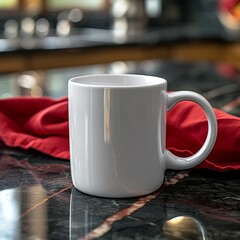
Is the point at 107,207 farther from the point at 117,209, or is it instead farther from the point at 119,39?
the point at 119,39

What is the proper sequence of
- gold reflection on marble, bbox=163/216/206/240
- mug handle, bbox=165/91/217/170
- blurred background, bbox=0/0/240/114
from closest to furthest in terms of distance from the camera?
1. gold reflection on marble, bbox=163/216/206/240
2. mug handle, bbox=165/91/217/170
3. blurred background, bbox=0/0/240/114

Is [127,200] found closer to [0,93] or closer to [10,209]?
[10,209]

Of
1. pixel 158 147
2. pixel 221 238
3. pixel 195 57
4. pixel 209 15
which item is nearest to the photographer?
pixel 221 238

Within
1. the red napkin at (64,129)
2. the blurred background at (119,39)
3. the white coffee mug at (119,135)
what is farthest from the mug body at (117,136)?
the blurred background at (119,39)

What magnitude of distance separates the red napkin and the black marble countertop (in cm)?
2

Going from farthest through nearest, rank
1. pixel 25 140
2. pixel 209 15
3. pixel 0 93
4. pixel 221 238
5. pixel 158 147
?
pixel 209 15, pixel 0 93, pixel 25 140, pixel 158 147, pixel 221 238

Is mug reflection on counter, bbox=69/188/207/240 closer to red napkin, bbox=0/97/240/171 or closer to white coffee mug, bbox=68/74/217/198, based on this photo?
white coffee mug, bbox=68/74/217/198

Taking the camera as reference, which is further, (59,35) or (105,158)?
(59,35)

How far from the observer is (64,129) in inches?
28.4

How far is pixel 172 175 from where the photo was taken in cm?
64

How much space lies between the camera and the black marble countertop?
0.47 metres

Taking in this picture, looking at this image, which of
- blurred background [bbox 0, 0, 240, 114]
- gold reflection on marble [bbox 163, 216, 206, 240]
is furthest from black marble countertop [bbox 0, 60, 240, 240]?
blurred background [bbox 0, 0, 240, 114]

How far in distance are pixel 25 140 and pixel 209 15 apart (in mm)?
3202

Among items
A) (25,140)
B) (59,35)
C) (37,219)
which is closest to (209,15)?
(59,35)
